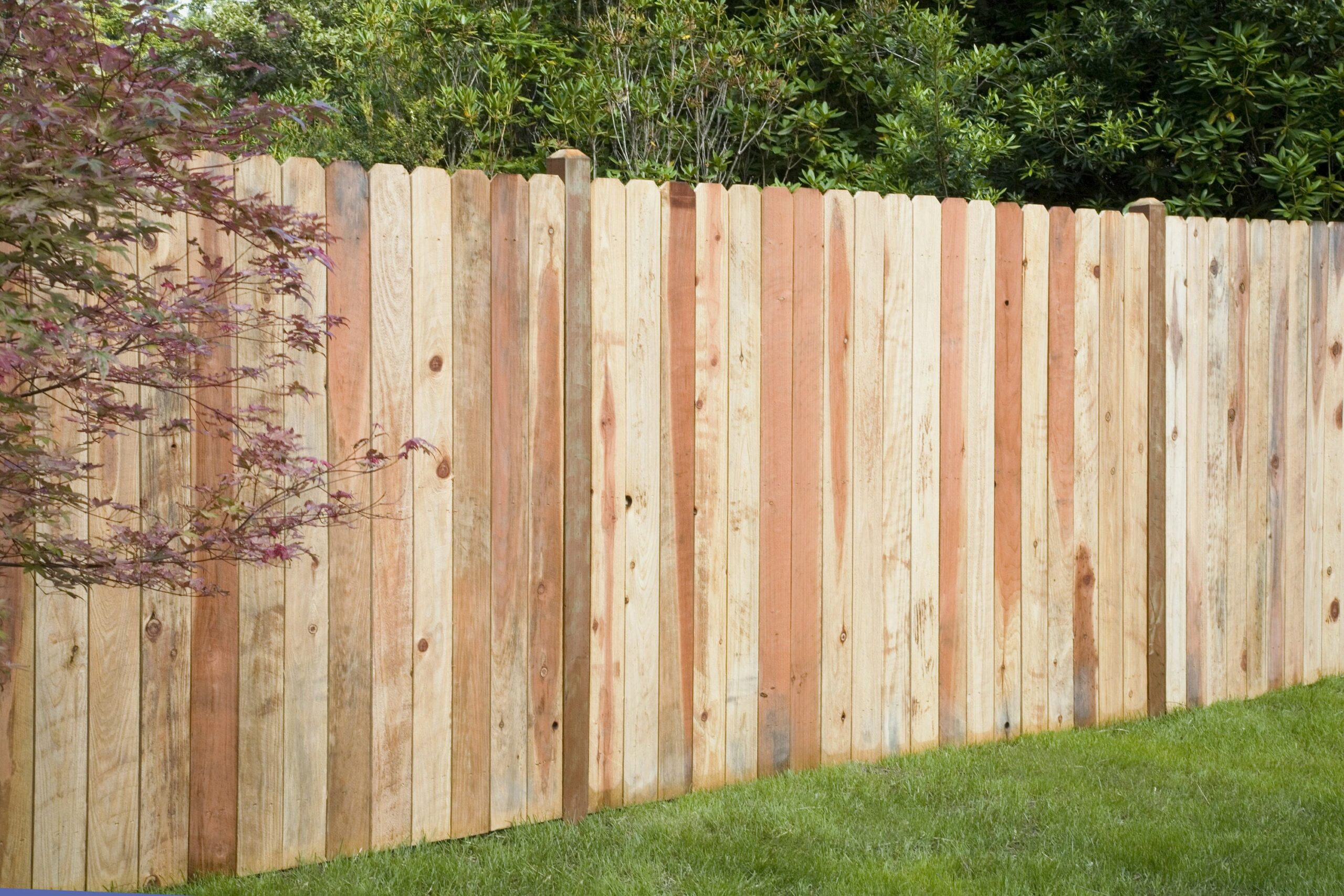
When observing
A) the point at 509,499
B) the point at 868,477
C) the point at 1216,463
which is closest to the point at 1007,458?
the point at 868,477

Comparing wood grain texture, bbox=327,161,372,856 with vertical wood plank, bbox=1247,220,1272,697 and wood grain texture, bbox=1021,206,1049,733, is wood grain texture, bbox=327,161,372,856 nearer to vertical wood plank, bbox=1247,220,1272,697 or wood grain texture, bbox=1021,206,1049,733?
wood grain texture, bbox=1021,206,1049,733

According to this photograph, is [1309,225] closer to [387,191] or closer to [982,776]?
[982,776]

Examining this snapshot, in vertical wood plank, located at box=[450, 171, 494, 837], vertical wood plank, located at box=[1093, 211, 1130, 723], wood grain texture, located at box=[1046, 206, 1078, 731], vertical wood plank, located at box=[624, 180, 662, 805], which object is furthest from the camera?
vertical wood plank, located at box=[1093, 211, 1130, 723]

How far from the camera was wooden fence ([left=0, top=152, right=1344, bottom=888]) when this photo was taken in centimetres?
321

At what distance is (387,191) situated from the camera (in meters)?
3.45

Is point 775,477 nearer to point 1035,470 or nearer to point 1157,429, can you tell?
point 1035,470

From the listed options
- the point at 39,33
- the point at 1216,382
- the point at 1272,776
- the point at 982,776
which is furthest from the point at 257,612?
the point at 1216,382

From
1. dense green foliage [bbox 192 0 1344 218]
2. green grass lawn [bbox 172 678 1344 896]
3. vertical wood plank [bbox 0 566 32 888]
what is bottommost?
green grass lawn [bbox 172 678 1344 896]

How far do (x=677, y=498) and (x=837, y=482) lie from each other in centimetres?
62

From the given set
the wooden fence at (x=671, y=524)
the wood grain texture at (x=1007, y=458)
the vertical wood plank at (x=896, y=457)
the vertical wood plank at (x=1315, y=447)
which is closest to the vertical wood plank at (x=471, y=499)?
the wooden fence at (x=671, y=524)

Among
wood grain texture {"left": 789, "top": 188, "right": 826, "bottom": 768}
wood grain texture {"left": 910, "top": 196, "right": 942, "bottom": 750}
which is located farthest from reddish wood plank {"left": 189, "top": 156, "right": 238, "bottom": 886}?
wood grain texture {"left": 910, "top": 196, "right": 942, "bottom": 750}

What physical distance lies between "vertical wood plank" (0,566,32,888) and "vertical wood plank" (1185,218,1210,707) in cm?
406

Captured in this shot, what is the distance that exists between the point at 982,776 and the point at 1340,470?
101 inches

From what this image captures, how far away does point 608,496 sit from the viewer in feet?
12.5
